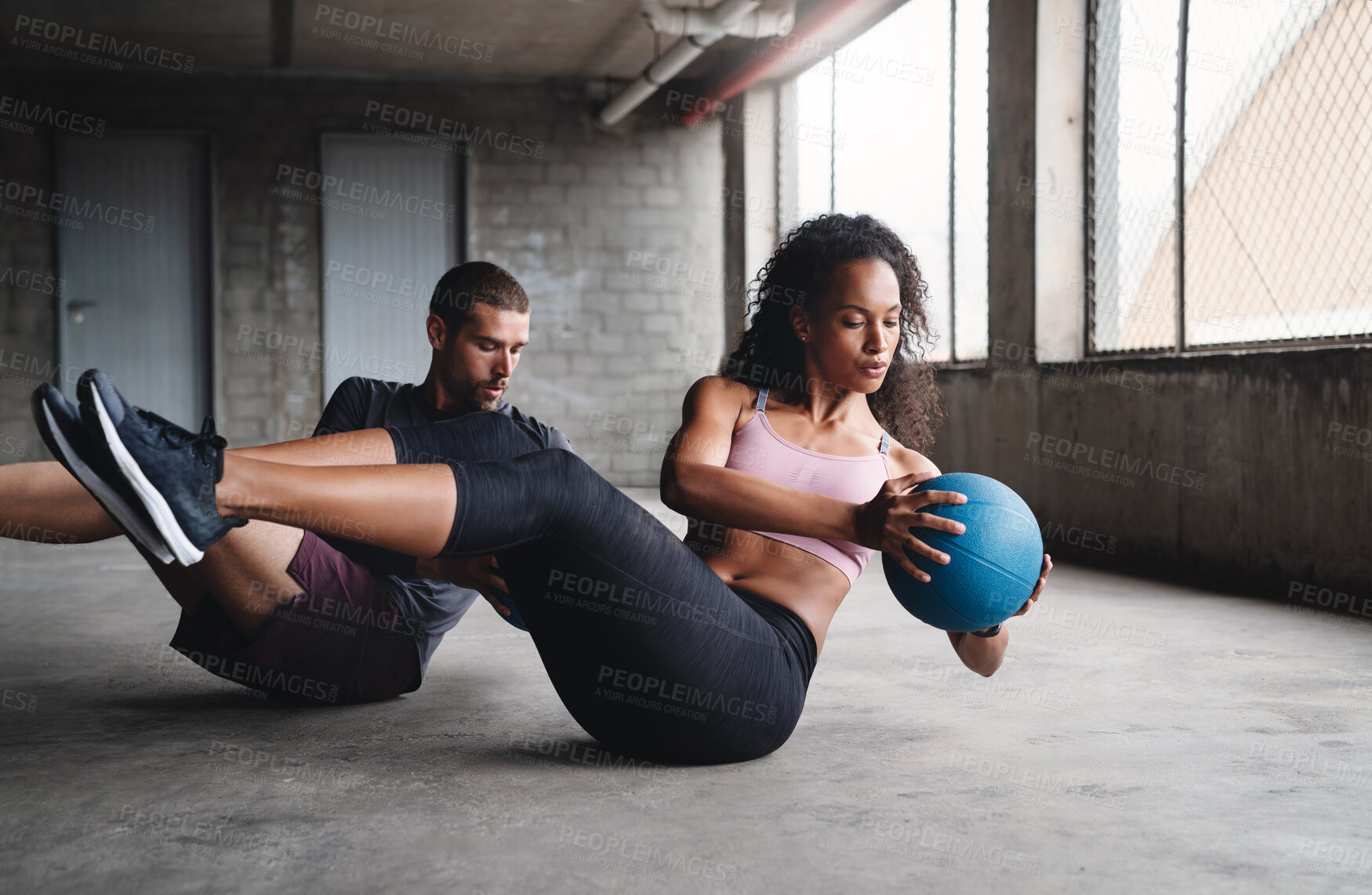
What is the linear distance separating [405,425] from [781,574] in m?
0.90

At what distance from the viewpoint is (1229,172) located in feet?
16.1

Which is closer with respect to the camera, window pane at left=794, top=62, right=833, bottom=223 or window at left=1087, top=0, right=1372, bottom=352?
window at left=1087, top=0, right=1372, bottom=352

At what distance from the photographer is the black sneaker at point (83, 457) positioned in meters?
1.46

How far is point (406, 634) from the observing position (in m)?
2.49

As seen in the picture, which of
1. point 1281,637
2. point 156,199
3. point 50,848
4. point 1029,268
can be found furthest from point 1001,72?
point 156,199

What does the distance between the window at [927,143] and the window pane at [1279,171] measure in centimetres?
172

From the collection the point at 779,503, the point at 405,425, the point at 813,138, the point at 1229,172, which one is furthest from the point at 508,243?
the point at 779,503

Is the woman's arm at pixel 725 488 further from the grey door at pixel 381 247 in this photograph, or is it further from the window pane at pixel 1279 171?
the grey door at pixel 381 247

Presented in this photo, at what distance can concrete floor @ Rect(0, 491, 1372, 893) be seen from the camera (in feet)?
5.35

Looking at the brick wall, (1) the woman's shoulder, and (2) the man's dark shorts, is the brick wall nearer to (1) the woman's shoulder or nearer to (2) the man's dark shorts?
(2) the man's dark shorts

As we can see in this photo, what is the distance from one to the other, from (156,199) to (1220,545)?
28.7ft

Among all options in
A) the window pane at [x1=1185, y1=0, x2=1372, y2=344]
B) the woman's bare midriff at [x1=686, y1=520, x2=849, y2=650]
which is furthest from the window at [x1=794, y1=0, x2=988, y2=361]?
the woman's bare midriff at [x1=686, y1=520, x2=849, y2=650]

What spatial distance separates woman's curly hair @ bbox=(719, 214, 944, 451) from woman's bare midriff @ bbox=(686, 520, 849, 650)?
0.32m

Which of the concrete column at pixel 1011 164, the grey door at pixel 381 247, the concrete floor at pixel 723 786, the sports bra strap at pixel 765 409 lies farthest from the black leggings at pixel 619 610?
the grey door at pixel 381 247
